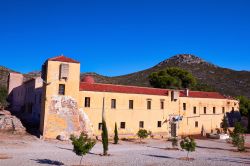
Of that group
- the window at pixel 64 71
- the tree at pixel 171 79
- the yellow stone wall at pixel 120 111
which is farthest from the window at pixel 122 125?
the tree at pixel 171 79

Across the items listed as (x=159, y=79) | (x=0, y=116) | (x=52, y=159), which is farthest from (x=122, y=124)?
(x=159, y=79)

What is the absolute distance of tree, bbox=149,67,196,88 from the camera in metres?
68.3

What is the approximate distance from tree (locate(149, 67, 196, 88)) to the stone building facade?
1327cm

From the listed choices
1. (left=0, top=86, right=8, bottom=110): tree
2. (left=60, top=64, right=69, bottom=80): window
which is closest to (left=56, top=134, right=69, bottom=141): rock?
(left=60, top=64, right=69, bottom=80): window

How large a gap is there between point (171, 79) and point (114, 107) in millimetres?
28199

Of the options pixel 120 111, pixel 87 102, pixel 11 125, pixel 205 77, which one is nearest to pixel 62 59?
pixel 87 102

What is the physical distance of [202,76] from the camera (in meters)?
108

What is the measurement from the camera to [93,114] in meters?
40.7

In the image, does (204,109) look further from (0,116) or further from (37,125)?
(0,116)

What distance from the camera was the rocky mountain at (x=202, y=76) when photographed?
300ft

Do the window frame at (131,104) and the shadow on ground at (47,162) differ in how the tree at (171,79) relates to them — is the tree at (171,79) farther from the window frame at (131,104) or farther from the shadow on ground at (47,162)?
the shadow on ground at (47,162)

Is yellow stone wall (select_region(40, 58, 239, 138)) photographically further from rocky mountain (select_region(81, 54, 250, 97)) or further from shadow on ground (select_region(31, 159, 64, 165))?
rocky mountain (select_region(81, 54, 250, 97))

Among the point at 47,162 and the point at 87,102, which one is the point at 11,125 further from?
the point at 47,162

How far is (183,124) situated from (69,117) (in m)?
20.4
